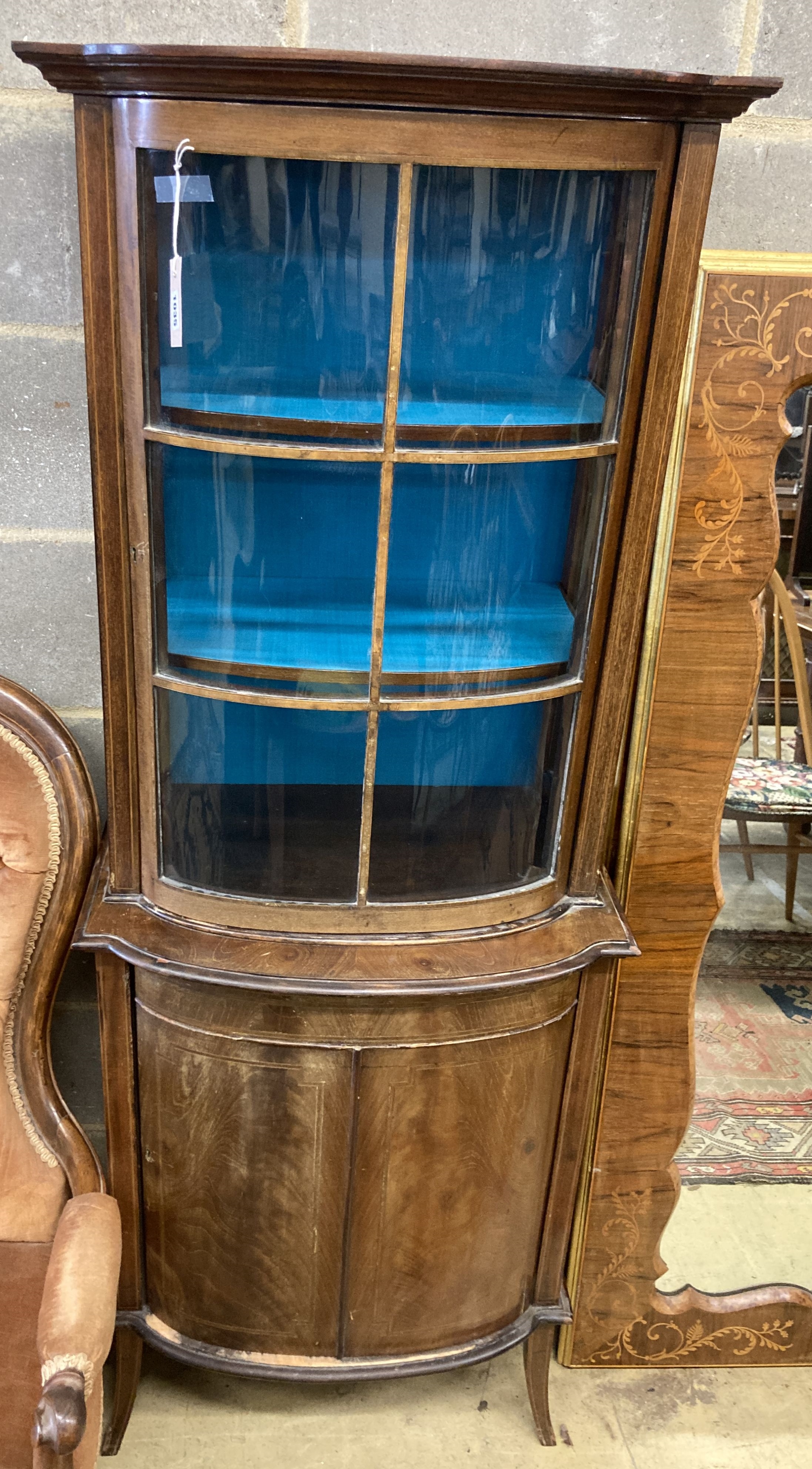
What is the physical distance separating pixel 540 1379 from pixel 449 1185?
43cm

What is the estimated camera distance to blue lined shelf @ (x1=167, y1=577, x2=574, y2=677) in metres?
1.33

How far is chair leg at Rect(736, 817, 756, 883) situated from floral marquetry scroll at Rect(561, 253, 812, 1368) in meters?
0.16

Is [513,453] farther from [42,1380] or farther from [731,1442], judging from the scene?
[731,1442]

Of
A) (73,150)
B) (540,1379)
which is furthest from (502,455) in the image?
(540,1379)

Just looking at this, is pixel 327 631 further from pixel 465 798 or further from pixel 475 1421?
pixel 475 1421

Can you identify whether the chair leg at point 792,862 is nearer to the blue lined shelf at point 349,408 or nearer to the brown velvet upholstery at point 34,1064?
the blue lined shelf at point 349,408

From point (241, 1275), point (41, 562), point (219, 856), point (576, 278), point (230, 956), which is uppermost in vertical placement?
point (576, 278)

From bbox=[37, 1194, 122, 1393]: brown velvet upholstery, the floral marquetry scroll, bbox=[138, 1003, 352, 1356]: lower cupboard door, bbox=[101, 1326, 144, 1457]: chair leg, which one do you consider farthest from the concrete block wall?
bbox=[101, 1326, 144, 1457]: chair leg

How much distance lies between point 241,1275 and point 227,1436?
32 cm

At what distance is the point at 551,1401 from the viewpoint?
178 cm

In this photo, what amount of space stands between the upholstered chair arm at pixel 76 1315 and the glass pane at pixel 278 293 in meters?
0.95

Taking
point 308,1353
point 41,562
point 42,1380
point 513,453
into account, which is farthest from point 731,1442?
point 41,562

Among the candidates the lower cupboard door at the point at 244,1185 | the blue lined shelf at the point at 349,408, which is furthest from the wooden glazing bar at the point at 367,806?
the blue lined shelf at the point at 349,408

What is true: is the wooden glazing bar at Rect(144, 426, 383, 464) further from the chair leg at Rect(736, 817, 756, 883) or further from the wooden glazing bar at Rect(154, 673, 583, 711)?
the chair leg at Rect(736, 817, 756, 883)
